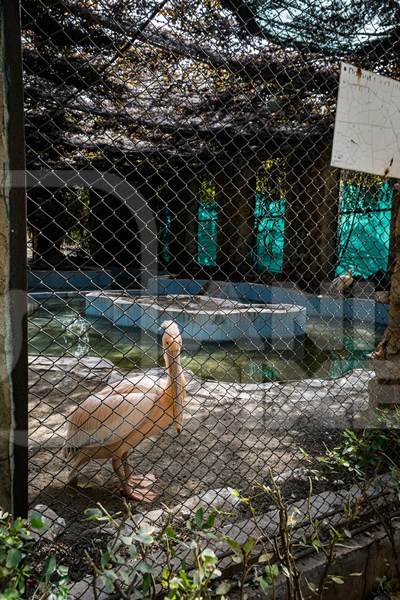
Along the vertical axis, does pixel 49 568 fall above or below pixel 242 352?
above

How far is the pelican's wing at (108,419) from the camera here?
97.9 inches

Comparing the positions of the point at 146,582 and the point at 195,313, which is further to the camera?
the point at 195,313

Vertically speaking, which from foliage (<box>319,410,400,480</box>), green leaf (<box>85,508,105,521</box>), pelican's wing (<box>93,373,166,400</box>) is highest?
green leaf (<box>85,508,105,521</box>)

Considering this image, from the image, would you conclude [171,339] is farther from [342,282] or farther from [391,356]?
[342,282]

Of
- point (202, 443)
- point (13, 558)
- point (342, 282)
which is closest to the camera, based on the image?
point (13, 558)

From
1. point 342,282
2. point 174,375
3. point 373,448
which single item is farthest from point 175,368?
point 342,282

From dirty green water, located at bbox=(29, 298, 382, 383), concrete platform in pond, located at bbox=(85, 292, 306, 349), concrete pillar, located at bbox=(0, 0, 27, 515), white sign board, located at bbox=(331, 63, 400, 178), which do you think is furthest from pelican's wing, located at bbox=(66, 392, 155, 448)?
concrete platform in pond, located at bbox=(85, 292, 306, 349)

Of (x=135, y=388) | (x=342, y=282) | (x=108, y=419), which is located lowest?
(x=342, y=282)

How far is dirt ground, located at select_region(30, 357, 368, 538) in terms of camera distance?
2568 millimetres

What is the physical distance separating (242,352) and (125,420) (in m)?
4.16

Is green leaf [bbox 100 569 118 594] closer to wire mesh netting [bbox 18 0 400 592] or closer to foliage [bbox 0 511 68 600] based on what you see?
foliage [bbox 0 511 68 600]

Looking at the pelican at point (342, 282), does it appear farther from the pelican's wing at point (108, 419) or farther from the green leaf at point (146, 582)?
the green leaf at point (146, 582)

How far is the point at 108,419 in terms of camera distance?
2.54 metres

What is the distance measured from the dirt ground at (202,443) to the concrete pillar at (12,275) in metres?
0.75
